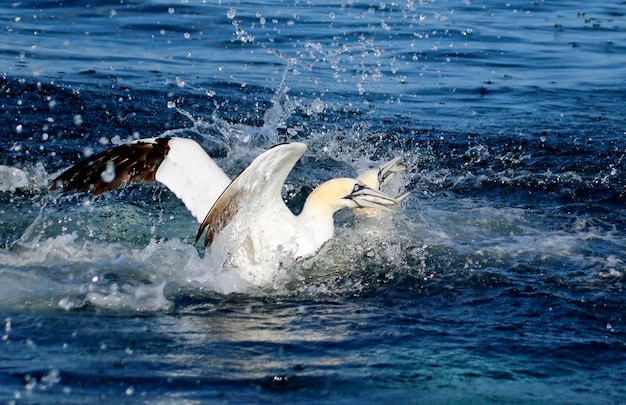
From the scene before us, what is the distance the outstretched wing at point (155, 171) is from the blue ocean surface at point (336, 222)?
396mm

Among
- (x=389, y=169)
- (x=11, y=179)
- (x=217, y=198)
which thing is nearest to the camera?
(x=217, y=198)

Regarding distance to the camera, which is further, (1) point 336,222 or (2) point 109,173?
(1) point 336,222

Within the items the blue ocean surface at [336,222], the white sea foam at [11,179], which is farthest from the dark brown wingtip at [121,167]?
the white sea foam at [11,179]

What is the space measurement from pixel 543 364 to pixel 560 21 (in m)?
11.7

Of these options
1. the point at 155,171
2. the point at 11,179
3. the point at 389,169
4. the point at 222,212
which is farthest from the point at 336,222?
the point at 11,179

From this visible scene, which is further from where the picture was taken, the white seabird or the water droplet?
the water droplet

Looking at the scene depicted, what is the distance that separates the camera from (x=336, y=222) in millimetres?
7301

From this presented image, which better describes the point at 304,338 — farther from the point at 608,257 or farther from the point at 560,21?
the point at 560,21

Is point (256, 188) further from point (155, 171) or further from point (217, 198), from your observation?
point (155, 171)

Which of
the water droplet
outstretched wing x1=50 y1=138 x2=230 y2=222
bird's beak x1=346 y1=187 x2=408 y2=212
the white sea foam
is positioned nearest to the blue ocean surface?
the white sea foam

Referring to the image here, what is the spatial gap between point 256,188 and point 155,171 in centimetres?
75

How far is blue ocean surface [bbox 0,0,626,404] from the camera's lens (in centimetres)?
442

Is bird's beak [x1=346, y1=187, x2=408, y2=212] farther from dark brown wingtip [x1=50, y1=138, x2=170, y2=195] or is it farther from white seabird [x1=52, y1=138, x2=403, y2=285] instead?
dark brown wingtip [x1=50, y1=138, x2=170, y2=195]

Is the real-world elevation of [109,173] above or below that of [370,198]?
above
